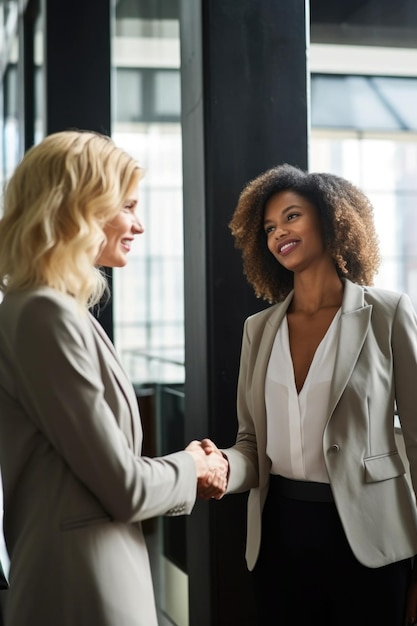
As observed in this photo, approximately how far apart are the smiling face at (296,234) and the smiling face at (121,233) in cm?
51

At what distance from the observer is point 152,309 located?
8.92 metres

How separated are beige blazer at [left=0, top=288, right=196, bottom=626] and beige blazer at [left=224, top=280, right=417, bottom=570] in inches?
22.1

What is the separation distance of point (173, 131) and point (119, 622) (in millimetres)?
7511

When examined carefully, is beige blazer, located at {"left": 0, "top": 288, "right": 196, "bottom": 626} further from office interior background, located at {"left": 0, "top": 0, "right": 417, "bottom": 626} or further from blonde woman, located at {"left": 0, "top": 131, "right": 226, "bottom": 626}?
office interior background, located at {"left": 0, "top": 0, "right": 417, "bottom": 626}

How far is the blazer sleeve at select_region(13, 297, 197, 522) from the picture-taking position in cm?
161

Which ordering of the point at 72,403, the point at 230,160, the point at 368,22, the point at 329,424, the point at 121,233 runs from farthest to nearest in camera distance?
the point at 368,22
the point at 230,160
the point at 329,424
the point at 121,233
the point at 72,403

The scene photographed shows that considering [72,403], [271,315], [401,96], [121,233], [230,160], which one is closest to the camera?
[72,403]

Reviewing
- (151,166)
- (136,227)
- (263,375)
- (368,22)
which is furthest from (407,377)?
(151,166)

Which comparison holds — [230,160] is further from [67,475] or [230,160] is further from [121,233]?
[67,475]

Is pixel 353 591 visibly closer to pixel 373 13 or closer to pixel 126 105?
pixel 373 13

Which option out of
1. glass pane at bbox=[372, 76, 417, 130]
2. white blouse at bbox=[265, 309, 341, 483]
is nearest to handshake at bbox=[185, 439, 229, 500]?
white blouse at bbox=[265, 309, 341, 483]

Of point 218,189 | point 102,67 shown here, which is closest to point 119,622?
point 218,189

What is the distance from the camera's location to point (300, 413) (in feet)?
7.27

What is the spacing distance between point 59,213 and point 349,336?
844 millimetres
